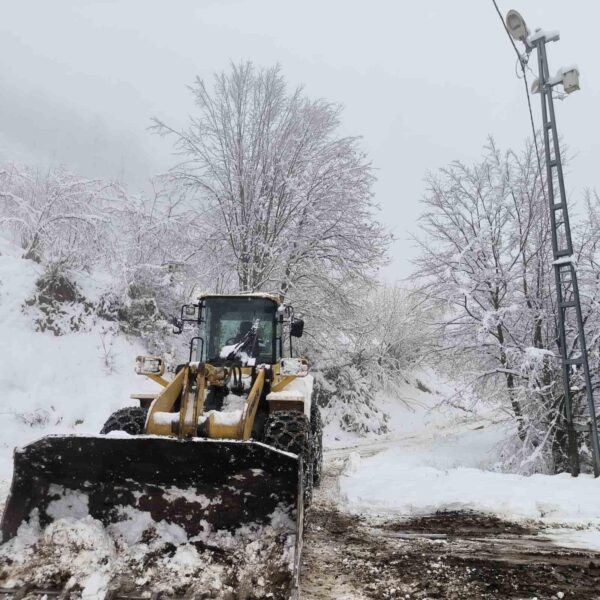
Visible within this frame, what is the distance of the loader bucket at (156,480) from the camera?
3.76 meters

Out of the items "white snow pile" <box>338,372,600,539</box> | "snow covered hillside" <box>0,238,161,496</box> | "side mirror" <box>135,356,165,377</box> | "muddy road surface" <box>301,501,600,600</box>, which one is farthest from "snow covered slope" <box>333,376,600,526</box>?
"snow covered hillside" <box>0,238,161,496</box>

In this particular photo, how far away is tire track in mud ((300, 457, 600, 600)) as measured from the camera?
11.6 feet

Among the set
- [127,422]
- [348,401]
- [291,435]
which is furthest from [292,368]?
[348,401]

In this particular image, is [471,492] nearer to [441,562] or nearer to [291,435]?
[441,562]

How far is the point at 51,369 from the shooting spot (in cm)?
1123

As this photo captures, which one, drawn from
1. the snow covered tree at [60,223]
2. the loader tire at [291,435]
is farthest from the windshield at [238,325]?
the snow covered tree at [60,223]

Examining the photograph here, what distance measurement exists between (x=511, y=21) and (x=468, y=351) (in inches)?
252

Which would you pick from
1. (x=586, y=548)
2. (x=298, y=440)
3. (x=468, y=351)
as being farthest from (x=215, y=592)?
(x=468, y=351)

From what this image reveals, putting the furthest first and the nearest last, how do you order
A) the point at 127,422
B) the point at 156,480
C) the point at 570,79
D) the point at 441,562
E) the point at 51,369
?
1. the point at 51,369
2. the point at 570,79
3. the point at 127,422
4. the point at 441,562
5. the point at 156,480

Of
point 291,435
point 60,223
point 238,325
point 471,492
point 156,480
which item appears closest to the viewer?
point 156,480

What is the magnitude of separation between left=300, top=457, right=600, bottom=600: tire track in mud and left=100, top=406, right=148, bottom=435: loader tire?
7.26ft

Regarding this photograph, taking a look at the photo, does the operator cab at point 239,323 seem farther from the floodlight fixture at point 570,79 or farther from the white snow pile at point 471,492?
the floodlight fixture at point 570,79

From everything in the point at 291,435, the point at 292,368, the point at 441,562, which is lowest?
the point at 441,562

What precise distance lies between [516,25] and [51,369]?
11.6 meters
